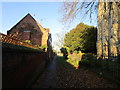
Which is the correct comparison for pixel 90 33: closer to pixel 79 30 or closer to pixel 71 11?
pixel 79 30

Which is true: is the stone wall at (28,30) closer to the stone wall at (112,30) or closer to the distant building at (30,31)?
the distant building at (30,31)

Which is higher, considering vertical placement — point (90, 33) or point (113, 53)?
point (90, 33)

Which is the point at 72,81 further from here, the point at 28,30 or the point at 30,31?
the point at 28,30

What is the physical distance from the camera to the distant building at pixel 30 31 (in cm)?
1808

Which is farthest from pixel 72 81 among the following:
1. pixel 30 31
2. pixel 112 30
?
pixel 30 31

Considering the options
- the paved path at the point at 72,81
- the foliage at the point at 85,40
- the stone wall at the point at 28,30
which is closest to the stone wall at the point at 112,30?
the foliage at the point at 85,40

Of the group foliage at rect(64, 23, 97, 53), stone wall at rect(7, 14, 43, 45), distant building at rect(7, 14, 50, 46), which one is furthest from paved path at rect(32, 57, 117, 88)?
foliage at rect(64, 23, 97, 53)

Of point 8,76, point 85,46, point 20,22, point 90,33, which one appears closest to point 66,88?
point 8,76

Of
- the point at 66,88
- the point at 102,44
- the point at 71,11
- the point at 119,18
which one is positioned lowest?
the point at 66,88

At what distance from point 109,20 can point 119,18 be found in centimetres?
211

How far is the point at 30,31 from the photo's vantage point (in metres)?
18.2

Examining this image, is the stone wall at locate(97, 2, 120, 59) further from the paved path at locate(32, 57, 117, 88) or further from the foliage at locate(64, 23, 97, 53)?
the paved path at locate(32, 57, 117, 88)

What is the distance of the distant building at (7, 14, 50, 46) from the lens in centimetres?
1808

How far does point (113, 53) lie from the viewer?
47.5 ft
